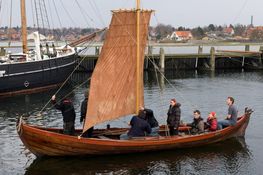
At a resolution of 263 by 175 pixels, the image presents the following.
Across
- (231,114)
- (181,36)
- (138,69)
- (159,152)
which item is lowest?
(159,152)

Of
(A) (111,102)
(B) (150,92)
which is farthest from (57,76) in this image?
(A) (111,102)

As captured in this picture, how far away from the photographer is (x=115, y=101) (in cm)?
1809

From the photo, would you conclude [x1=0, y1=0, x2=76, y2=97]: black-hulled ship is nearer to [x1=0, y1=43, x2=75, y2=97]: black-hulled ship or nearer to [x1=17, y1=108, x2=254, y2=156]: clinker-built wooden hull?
[x1=0, y1=43, x2=75, y2=97]: black-hulled ship

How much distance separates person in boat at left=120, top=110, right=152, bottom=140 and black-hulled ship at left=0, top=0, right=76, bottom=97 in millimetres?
19182

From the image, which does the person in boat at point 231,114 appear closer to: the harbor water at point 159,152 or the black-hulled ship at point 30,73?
the harbor water at point 159,152

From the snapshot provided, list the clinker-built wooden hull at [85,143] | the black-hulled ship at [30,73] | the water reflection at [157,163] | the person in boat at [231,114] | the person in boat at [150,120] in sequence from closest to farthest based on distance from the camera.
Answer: the water reflection at [157,163] < the clinker-built wooden hull at [85,143] < the person in boat at [150,120] < the person in boat at [231,114] < the black-hulled ship at [30,73]

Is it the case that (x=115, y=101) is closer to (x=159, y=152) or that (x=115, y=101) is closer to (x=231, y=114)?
(x=159, y=152)

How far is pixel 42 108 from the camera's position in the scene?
3028 cm

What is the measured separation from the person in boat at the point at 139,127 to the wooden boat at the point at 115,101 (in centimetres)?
25

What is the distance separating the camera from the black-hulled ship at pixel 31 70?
1357 inches

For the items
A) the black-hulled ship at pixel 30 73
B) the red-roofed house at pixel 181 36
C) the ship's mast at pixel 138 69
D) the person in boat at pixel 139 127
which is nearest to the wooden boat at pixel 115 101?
the ship's mast at pixel 138 69

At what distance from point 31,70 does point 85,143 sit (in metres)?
20.5

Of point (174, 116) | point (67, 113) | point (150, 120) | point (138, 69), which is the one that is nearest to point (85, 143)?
point (67, 113)

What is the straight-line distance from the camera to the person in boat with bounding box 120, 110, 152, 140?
1739 centimetres
